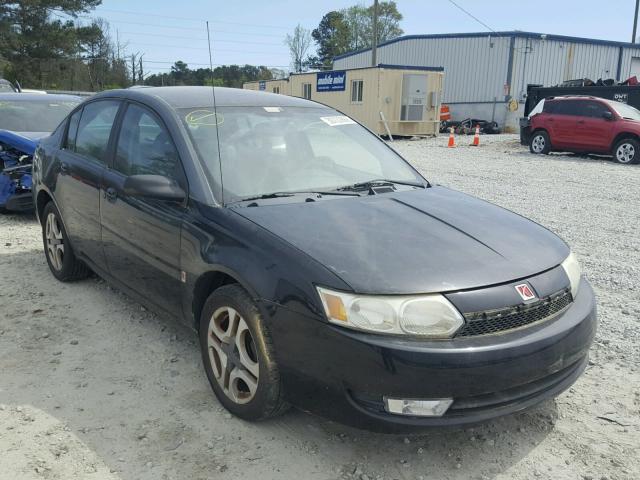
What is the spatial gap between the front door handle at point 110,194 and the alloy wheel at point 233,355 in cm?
→ 132

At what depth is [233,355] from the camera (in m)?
2.88

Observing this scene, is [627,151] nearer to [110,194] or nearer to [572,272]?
[572,272]

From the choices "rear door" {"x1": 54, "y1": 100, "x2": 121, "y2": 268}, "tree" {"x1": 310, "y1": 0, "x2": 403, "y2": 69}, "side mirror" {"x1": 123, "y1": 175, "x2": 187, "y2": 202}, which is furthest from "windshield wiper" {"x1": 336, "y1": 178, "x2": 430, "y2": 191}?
"tree" {"x1": 310, "y1": 0, "x2": 403, "y2": 69}

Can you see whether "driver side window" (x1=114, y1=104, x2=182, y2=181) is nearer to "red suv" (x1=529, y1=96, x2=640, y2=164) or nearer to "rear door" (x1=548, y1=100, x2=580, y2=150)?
"red suv" (x1=529, y1=96, x2=640, y2=164)

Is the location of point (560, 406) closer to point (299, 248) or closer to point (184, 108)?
point (299, 248)

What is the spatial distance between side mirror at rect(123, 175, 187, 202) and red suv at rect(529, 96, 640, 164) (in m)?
14.8

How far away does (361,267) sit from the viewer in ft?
8.11

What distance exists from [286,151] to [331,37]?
86.0 meters

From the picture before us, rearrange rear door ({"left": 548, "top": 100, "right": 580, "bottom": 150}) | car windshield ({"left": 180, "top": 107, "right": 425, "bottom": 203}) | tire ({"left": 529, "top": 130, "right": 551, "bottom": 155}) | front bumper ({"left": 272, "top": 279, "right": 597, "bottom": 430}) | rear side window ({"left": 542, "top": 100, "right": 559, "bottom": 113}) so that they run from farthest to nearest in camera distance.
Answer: tire ({"left": 529, "top": 130, "right": 551, "bottom": 155}), rear side window ({"left": 542, "top": 100, "right": 559, "bottom": 113}), rear door ({"left": 548, "top": 100, "right": 580, "bottom": 150}), car windshield ({"left": 180, "top": 107, "right": 425, "bottom": 203}), front bumper ({"left": 272, "top": 279, "right": 597, "bottom": 430})

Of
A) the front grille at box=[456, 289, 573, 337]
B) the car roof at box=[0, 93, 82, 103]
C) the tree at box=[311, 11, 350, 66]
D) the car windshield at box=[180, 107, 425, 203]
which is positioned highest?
the tree at box=[311, 11, 350, 66]

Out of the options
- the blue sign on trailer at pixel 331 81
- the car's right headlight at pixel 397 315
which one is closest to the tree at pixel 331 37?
the blue sign on trailer at pixel 331 81

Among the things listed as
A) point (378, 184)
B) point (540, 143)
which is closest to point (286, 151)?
point (378, 184)

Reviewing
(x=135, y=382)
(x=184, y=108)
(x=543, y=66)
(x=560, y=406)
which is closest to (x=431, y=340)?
(x=560, y=406)

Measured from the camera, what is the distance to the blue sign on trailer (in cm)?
2500
